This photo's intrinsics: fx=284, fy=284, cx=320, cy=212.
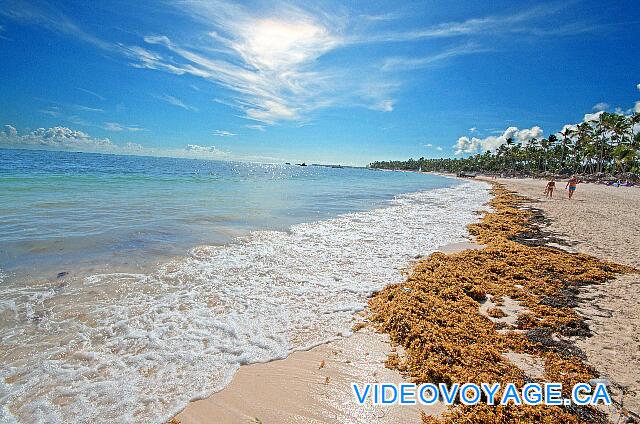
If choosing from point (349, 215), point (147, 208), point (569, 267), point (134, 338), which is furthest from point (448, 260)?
point (147, 208)

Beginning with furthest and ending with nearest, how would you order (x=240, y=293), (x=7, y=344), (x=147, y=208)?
(x=147, y=208) < (x=240, y=293) < (x=7, y=344)

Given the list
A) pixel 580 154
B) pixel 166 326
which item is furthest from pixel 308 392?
pixel 580 154

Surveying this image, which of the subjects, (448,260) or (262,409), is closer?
(262,409)

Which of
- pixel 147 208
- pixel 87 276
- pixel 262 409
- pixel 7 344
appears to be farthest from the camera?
pixel 147 208

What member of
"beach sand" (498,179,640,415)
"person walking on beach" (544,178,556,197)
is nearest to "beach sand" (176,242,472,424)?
"beach sand" (498,179,640,415)

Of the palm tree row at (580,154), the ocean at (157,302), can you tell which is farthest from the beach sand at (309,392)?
the palm tree row at (580,154)

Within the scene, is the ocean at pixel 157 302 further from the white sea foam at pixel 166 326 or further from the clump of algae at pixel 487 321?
the clump of algae at pixel 487 321

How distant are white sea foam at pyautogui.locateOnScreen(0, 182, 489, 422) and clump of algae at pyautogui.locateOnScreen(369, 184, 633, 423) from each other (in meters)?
1.07

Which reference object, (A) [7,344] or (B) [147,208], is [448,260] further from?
(B) [147,208]

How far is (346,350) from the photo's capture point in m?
4.66

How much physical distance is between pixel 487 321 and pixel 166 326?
236 inches

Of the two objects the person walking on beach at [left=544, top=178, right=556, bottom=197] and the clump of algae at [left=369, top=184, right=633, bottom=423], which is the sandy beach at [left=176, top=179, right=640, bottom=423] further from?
the person walking on beach at [left=544, top=178, right=556, bottom=197]

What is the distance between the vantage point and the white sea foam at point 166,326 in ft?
12.0

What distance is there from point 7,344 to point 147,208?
45.9 feet
